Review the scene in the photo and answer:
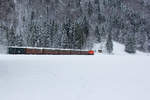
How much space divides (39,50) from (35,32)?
17.2m

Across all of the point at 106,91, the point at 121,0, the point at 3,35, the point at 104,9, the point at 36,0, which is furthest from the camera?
the point at 121,0

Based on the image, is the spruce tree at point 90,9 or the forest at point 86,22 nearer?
the forest at point 86,22

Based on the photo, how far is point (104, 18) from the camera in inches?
2419

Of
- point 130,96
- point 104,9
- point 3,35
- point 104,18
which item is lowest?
point 130,96

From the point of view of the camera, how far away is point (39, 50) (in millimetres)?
17203

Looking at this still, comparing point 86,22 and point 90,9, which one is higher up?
point 90,9

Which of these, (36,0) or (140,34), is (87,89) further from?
(36,0)

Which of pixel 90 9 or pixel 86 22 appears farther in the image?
pixel 90 9

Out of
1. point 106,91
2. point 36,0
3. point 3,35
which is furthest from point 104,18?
point 106,91

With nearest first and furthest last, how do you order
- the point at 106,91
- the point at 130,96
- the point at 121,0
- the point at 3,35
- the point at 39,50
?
the point at 130,96, the point at 106,91, the point at 39,50, the point at 3,35, the point at 121,0

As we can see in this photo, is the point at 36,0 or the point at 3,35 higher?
the point at 36,0

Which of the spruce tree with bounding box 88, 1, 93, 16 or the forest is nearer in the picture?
the forest

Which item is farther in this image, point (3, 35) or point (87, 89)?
point (3, 35)

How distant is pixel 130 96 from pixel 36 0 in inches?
2656
